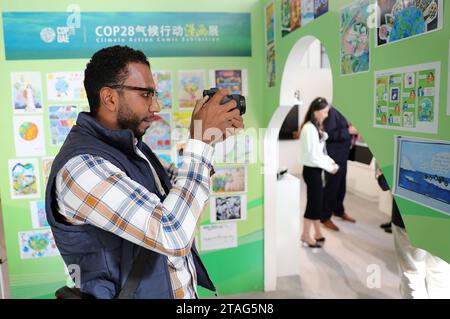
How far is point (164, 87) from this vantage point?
2525 millimetres

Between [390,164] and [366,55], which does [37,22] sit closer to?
[366,55]

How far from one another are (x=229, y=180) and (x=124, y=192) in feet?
6.10

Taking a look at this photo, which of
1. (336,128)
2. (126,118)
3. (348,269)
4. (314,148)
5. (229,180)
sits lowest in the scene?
(348,269)

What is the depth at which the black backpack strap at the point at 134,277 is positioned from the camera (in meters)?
0.99

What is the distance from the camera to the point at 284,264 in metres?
3.09

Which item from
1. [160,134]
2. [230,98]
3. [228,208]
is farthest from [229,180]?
[230,98]

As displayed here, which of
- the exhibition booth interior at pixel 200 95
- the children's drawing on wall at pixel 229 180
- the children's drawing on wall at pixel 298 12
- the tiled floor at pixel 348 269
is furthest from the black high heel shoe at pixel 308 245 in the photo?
the children's drawing on wall at pixel 298 12

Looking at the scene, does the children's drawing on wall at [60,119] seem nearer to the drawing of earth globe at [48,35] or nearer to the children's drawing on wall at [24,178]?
the children's drawing on wall at [24,178]

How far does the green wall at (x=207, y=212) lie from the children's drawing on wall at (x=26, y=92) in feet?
0.11

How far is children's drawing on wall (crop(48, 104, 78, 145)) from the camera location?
243cm

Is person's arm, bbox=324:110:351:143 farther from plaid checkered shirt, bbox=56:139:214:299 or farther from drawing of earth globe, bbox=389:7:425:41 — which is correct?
plaid checkered shirt, bbox=56:139:214:299

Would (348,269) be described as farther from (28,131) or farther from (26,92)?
(26,92)

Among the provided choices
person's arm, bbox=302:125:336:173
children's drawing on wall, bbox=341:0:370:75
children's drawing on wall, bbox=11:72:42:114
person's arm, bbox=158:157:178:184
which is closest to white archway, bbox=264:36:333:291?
person's arm, bbox=302:125:336:173

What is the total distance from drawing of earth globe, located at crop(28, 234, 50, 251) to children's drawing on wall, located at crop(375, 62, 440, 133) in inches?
90.6
